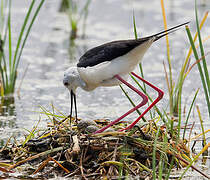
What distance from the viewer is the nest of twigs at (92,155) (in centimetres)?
530

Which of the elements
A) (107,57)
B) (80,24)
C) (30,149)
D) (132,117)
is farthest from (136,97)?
(80,24)

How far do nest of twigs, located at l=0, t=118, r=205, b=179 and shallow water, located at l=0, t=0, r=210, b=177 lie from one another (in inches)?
41.1

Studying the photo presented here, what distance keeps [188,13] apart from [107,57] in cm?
716

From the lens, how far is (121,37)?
431 inches

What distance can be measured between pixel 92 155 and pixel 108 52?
121cm

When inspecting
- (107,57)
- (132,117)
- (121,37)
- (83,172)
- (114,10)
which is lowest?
(83,172)

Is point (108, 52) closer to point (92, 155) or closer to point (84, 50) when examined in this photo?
point (92, 155)

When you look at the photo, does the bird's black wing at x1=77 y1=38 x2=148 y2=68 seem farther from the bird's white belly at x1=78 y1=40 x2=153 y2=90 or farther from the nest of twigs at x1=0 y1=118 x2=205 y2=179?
the nest of twigs at x1=0 y1=118 x2=205 y2=179

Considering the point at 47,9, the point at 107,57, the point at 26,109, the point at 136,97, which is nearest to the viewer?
the point at 107,57

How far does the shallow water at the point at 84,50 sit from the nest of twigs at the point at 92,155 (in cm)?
104

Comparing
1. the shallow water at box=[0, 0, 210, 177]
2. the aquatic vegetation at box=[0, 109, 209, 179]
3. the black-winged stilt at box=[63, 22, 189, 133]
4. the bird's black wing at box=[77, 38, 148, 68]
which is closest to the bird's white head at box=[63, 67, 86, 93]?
the black-winged stilt at box=[63, 22, 189, 133]

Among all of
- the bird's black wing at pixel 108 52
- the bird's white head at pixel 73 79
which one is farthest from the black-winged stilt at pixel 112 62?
the bird's white head at pixel 73 79

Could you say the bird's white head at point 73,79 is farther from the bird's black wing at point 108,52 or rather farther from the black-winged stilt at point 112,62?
the bird's black wing at point 108,52

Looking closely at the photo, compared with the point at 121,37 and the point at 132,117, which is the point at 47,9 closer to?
the point at 121,37
